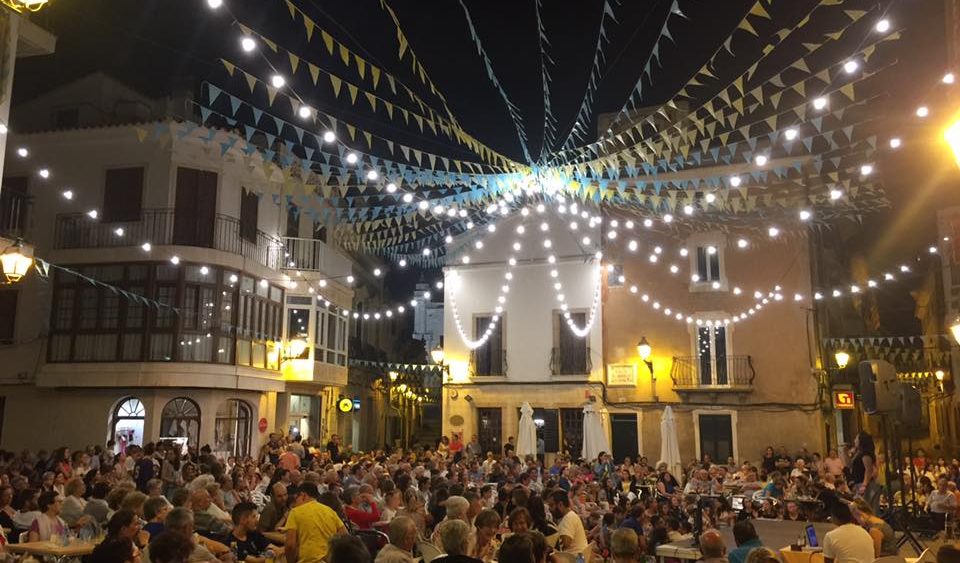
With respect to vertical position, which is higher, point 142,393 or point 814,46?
point 814,46

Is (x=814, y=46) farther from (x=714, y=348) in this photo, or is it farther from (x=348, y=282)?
(x=348, y=282)

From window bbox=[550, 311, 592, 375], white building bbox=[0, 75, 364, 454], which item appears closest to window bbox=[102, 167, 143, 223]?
white building bbox=[0, 75, 364, 454]

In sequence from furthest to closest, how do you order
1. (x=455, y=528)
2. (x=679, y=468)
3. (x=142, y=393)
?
(x=679, y=468)
(x=142, y=393)
(x=455, y=528)

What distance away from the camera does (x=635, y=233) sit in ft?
73.6

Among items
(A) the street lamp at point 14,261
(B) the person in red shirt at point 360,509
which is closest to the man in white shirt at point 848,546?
(B) the person in red shirt at point 360,509

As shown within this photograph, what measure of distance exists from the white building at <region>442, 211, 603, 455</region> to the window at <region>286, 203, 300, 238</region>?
5.15 m

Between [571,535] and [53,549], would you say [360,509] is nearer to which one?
[571,535]

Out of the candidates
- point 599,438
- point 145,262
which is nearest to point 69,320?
point 145,262

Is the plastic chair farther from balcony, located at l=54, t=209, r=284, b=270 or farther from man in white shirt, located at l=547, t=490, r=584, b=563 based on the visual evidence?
balcony, located at l=54, t=209, r=284, b=270

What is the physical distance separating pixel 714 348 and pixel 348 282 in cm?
1191

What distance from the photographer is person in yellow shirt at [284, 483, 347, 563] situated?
5.90 metres

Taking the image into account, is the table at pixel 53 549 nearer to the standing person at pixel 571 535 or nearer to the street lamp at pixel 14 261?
the street lamp at pixel 14 261

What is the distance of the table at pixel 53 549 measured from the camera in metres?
6.92

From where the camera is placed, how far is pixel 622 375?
2208cm
